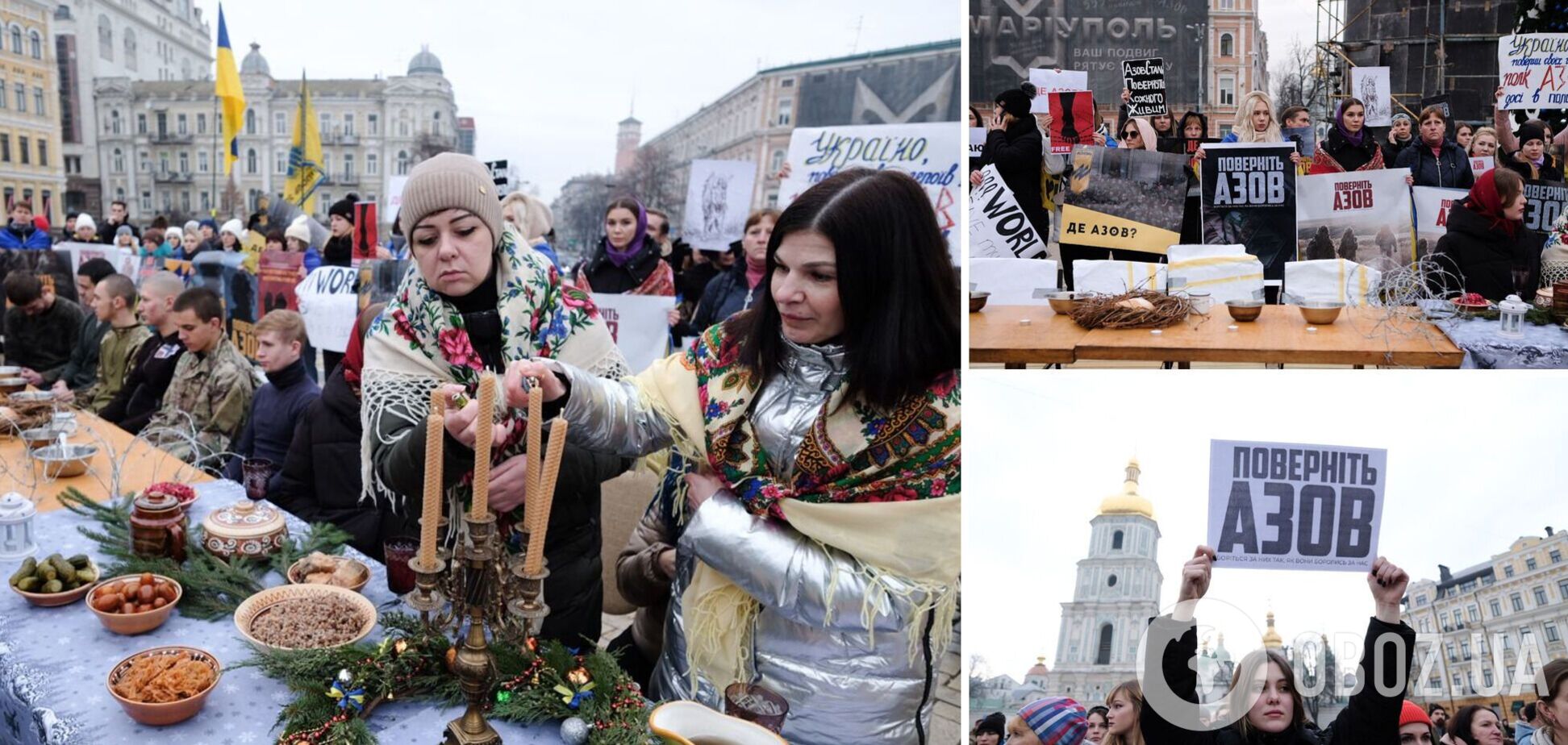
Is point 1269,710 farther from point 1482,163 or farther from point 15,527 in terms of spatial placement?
point 1482,163

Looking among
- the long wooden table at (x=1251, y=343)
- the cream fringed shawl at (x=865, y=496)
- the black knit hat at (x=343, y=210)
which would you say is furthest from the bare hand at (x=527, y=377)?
the black knit hat at (x=343, y=210)

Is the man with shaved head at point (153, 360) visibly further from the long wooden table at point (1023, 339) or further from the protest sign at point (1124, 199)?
the protest sign at point (1124, 199)

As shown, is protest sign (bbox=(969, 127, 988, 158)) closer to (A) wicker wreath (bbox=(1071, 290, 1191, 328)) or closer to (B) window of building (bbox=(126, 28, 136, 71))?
(A) wicker wreath (bbox=(1071, 290, 1191, 328))

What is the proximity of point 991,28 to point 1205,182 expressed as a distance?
8.53 feet

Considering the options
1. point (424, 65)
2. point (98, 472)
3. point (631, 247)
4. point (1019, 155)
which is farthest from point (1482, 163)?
point (424, 65)

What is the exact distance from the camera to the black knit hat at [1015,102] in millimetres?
4977

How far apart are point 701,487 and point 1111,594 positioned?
915 millimetres

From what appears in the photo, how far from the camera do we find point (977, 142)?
5887 mm

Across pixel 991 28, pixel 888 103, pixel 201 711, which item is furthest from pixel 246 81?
pixel 201 711

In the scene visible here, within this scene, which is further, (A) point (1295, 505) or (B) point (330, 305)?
(B) point (330, 305)

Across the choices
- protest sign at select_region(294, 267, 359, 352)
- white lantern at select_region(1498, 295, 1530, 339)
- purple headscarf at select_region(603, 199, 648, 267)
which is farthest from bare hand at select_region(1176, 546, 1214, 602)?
protest sign at select_region(294, 267, 359, 352)

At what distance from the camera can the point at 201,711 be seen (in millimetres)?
1691

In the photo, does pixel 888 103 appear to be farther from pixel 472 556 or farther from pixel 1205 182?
pixel 472 556

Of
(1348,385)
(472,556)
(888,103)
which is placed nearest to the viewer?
(472,556)
